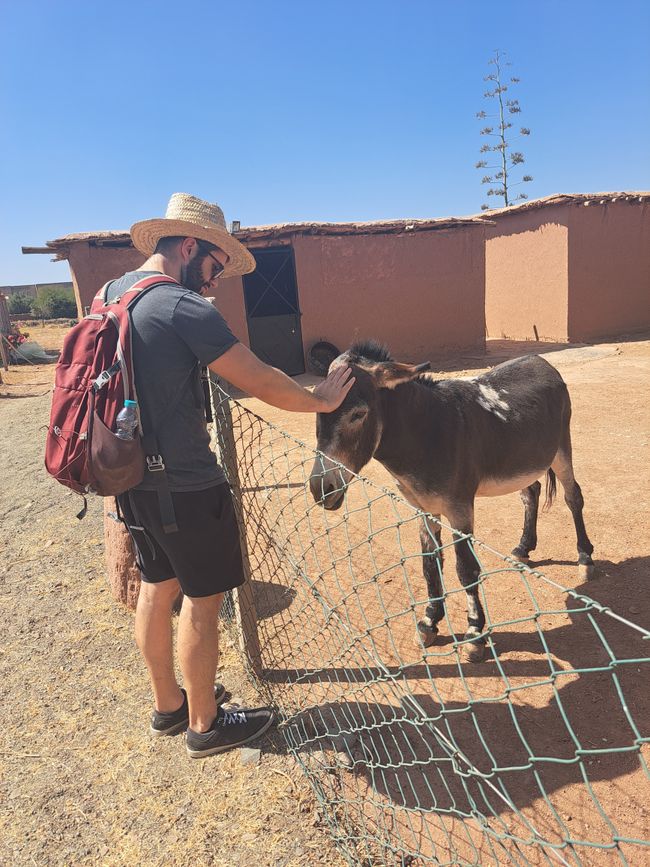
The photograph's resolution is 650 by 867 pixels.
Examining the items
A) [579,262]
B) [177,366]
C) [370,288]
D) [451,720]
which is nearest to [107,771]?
[451,720]

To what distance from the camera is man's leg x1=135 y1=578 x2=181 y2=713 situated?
2.32 m

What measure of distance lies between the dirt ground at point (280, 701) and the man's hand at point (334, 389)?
0.60 metres

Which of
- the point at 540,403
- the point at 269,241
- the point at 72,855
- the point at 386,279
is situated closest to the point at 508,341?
the point at 386,279

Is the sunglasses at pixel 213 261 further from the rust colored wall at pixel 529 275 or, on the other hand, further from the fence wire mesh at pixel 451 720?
the rust colored wall at pixel 529 275

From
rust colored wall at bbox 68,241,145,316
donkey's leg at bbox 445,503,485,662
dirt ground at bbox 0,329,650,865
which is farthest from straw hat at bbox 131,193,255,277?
rust colored wall at bbox 68,241,145,316

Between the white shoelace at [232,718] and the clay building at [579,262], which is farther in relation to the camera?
the clay building at [579,262]

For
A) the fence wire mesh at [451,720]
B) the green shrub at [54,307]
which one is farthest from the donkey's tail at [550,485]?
the green shrub at [54,307]

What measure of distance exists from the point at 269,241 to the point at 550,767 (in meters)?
11.5

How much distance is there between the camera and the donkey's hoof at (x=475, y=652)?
10.2 feet

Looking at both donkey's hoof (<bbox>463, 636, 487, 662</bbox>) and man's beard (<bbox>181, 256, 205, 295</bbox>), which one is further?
donkey's hoof (<bbox>463, 636, 487, 662</bbox>)

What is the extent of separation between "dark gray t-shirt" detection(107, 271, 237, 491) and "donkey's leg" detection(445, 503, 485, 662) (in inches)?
61.3

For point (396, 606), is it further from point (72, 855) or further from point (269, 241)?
point (269, 241)

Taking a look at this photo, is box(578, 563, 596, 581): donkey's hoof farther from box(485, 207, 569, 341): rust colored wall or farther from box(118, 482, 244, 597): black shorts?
box(485, 207, 569, 341): rust colored wall

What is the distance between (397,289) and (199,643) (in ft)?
38.7
